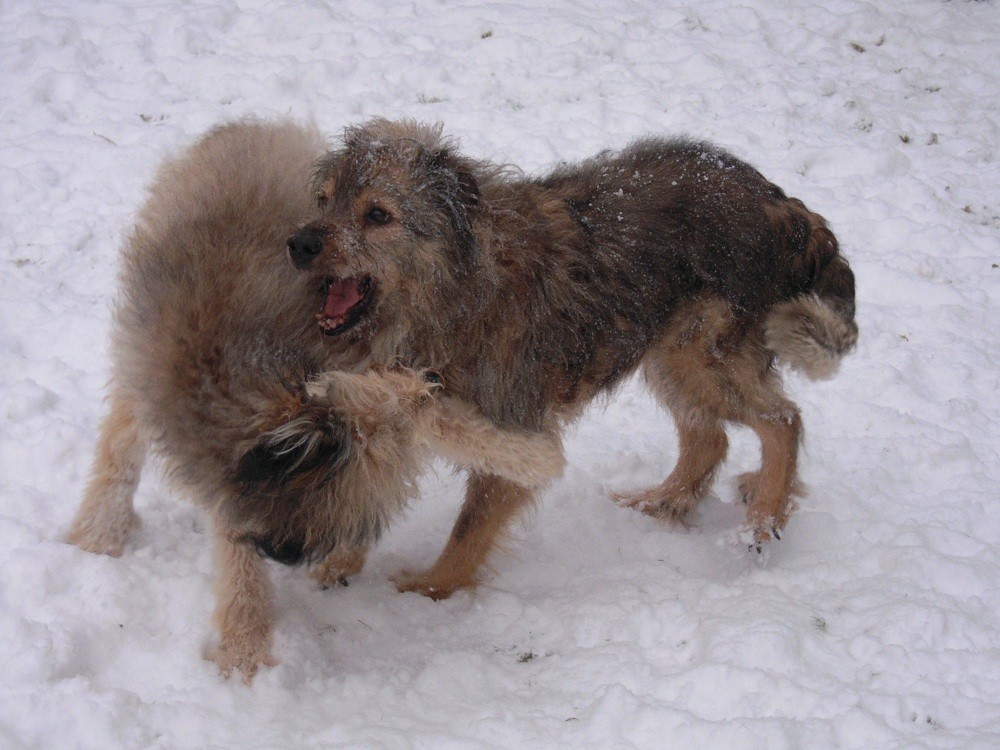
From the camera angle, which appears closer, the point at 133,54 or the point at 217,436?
the point at 217,436

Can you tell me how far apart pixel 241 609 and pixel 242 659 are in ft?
0.64

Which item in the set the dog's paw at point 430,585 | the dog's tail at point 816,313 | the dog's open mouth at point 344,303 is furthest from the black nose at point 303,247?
the dog's tail at point 816,313

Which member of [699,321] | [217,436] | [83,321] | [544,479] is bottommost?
[83,321]

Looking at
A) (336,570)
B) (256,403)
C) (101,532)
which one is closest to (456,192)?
(256,403)

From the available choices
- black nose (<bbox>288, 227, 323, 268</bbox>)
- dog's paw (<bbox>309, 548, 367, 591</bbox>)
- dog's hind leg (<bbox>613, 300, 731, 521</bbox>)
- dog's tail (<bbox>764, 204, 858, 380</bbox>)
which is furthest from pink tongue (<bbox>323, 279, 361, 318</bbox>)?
dog's tail (<bbox>764, 204, 858, 380</bbox>)

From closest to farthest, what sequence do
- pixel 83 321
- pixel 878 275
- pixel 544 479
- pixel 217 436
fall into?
pixel 217 436
pixel 544 479
pixel 83 321
pixel 878 275

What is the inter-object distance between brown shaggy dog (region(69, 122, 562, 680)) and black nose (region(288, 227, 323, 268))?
5cm

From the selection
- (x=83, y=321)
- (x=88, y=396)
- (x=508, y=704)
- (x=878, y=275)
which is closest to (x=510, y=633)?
(x=508, y=704)

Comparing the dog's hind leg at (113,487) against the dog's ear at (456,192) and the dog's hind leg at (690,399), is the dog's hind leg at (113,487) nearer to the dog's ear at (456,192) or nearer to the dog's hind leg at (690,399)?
the dog's ear at (456,192)

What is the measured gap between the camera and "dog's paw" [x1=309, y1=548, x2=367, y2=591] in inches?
151

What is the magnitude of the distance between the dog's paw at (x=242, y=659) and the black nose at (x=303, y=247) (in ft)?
4.92

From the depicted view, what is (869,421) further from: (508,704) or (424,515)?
(508,704)

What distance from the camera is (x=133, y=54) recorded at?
7.88 meters

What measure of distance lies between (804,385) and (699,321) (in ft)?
6.36
